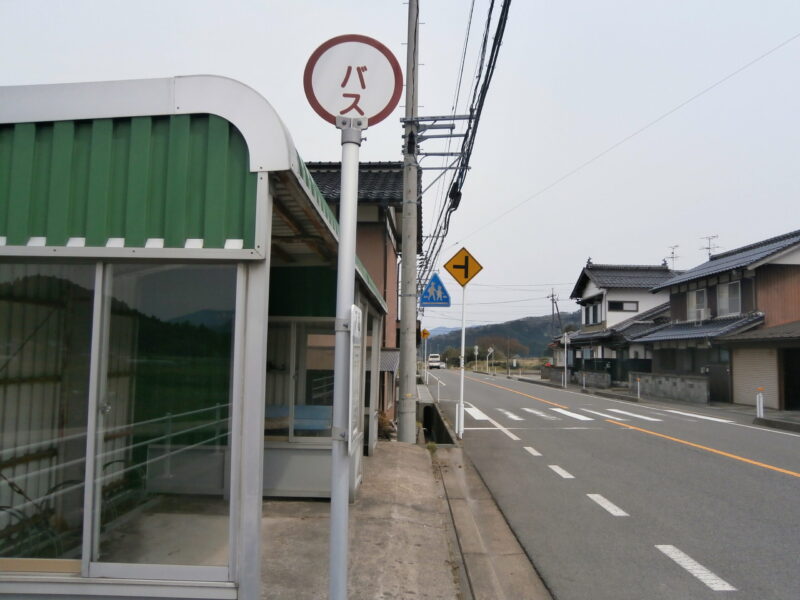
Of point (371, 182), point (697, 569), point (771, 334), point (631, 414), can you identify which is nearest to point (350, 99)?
point (697, 569)

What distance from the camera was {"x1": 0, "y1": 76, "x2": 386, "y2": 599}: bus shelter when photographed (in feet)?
11.9

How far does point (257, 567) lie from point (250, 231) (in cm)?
203

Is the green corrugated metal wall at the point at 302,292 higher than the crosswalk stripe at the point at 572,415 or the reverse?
higher

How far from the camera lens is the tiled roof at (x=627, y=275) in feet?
137

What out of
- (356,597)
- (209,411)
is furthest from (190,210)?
(356,597)

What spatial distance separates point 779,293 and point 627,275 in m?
19.3

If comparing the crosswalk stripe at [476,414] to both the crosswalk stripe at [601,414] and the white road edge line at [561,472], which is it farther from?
the white road edge line at [561,472]

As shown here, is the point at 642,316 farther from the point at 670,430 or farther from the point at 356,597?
the point at 356,597

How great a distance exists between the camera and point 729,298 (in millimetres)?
26797

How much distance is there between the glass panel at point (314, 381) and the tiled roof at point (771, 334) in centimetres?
1842

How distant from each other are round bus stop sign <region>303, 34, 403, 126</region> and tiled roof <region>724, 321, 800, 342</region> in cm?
2080

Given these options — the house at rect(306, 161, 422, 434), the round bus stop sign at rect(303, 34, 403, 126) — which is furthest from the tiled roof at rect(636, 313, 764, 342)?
the round bus stop sign at rect(303, 34, 403, 126)

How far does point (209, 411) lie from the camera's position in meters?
4.87

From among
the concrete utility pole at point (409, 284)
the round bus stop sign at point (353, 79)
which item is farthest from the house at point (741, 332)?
the round bus stop sign at point (353, 79)
